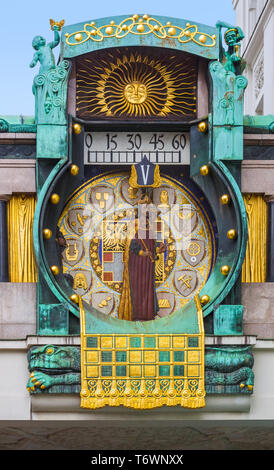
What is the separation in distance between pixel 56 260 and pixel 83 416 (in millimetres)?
2002

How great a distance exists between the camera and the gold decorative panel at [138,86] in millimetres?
14328

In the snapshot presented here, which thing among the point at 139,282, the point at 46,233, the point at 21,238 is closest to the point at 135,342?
the point at 139,282

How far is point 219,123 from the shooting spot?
14094mm

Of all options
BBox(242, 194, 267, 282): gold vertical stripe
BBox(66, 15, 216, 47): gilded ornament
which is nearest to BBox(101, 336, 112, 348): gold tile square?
BBox(242, 194, 267, 282): gold vertical stripe

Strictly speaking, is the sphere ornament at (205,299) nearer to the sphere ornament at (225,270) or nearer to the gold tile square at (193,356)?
the sphere ornament at (225,270)

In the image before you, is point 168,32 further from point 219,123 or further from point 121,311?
point 121,311

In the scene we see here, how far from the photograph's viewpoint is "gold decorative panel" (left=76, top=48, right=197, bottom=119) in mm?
14328

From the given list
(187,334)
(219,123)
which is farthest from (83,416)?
(219,123)

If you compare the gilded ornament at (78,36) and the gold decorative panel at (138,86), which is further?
the gold decorative panel at (138,86)

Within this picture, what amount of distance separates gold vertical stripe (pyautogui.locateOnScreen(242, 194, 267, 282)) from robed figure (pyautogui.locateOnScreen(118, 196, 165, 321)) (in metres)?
1.22

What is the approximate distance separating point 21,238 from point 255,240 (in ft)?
10.0

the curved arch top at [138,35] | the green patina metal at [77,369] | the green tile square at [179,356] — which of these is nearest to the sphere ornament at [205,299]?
the green patina metal at [77,369]

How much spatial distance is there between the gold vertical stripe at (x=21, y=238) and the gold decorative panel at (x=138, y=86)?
1.39 meters

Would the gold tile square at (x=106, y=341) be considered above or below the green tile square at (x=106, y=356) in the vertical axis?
above
